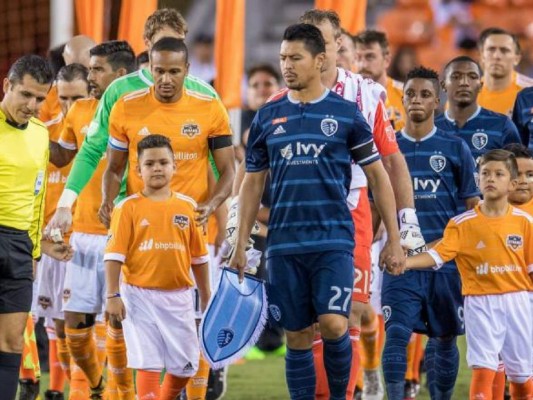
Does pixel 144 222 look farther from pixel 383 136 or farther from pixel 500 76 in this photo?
pixel 500 76

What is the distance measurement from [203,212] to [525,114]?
270 centimetres

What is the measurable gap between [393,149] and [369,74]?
2.74 meters

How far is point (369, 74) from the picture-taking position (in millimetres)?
10695

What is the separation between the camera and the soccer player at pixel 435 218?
→ 8797 millimetres

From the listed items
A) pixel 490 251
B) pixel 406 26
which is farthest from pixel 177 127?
pixel 406 26

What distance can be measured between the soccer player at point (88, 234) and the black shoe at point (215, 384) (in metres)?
0.93

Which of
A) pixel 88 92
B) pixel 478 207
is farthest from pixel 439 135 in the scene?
pixel 88 92

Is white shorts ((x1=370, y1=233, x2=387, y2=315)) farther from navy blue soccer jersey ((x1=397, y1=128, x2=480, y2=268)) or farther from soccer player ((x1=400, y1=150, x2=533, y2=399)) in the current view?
soccer player ((x1=400, y1=150, x2=533, y2=399))

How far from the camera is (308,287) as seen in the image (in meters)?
7.52

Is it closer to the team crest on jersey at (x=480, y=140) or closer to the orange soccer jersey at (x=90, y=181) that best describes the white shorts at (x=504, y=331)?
the team crest on jersey at (x=480, y=140)

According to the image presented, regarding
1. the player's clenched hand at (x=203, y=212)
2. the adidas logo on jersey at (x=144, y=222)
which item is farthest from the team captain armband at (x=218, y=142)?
the adidas logo on jersey at (x=144, y=222)

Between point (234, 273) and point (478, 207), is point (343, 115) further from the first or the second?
point (478, 207)

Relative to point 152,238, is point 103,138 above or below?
above

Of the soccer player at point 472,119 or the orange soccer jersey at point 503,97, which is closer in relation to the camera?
the soccer player at point 472,119
